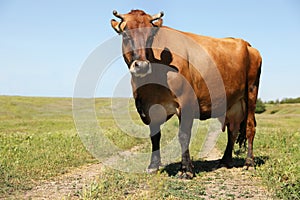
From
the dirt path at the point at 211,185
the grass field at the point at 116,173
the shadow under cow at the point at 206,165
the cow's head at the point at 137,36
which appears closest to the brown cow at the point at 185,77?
the cow's head at the point at 137,36

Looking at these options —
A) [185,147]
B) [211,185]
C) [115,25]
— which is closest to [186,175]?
[185,147]

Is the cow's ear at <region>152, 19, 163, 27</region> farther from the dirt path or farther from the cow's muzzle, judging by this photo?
the dirt path

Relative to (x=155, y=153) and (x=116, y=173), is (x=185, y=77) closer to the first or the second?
(x=155, y=153)

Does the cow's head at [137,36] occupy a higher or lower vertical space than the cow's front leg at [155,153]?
higher

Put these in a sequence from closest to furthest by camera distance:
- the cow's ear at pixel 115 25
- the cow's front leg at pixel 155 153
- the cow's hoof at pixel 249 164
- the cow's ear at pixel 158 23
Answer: the cow's ear at pixel 115 25 < the cow's ear at pixel 158 23 < the cow's front leg at pixel 155 153 < the cow's hoof at pixel 249 164

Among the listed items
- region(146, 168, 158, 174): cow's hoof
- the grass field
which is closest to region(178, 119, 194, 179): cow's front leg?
the grass field

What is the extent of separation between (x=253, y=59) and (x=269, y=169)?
10.2ft

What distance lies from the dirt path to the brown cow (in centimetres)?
69

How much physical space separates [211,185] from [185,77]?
224 centimetres

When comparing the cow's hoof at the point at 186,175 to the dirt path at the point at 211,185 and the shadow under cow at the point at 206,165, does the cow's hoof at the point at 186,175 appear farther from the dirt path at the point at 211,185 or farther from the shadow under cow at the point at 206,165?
the shadow under cow at the point at 206,165

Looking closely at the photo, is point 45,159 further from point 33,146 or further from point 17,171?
point 33,146

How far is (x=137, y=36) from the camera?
24.1ft

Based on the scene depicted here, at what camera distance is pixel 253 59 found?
1026 centimetres

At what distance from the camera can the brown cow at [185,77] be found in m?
7.55
